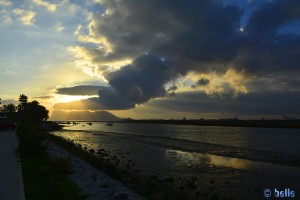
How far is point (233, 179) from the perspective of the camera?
2227 centimetres

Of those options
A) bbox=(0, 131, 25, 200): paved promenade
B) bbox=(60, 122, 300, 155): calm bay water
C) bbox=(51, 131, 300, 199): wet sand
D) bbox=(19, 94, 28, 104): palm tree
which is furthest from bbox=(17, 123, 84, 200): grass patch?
bbox=(19, 94, 28, 104): palm tree

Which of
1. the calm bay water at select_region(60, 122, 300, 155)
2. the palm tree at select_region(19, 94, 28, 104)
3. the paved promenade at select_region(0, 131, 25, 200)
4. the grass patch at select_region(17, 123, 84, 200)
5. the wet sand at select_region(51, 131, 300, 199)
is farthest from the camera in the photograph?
the palm tree at select_region(19, 94, 28, 104)

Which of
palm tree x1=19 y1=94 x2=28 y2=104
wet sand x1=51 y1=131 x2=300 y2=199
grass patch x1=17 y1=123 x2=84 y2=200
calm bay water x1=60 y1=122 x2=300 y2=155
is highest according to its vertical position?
palm tree x1=19 y1=94 x2=28 y2=104

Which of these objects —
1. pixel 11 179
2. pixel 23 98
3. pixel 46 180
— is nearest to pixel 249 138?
pixel 46 180

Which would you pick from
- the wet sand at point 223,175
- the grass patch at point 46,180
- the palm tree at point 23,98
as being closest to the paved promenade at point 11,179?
the grass patch at point 46,180

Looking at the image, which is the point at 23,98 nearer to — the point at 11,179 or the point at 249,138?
the point at 249,138

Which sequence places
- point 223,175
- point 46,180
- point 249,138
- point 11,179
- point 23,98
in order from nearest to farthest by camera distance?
point 11,179, point 46,180, point 223,175, point 249,138, point 23,98

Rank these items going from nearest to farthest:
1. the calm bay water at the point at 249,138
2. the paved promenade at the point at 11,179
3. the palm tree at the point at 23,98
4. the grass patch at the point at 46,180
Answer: the paved promenade at the point at 11,179, the grass patch at the point at 46,180, the calm bay water at the point at 249,138, the palm tree at the point at 23,98

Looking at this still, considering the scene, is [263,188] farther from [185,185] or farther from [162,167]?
[162,167]

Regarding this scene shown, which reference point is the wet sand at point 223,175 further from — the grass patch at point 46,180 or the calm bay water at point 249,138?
the calm bay water at point 249,138

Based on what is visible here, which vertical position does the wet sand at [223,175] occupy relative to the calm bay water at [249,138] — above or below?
below

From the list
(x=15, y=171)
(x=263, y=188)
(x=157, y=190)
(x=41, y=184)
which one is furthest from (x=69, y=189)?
(x=263, y=188)

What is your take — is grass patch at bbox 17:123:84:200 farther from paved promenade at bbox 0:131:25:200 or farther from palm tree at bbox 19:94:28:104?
palm tree at bbox 19:94:28:104

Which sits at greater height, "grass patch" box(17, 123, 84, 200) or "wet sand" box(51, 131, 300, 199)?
"grass patch" box(17, 123, 84, 200)
